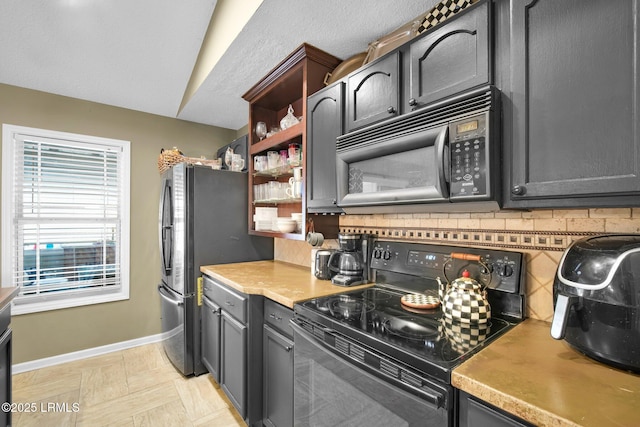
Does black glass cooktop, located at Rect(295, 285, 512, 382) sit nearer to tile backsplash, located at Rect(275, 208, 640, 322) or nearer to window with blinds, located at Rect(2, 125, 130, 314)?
tile backsplash, located at Rect(275, 208, 640, 322)

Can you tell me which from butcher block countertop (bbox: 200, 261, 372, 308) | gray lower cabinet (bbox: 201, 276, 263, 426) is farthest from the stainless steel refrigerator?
gray lower cabinet (bbox: 201, 276, 263, 426)

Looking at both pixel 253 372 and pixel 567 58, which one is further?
pixel 253 372

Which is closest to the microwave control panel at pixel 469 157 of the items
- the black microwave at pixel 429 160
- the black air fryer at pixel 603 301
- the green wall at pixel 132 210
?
the black microwave at pixel 429 160

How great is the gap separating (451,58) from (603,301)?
3.17 ft

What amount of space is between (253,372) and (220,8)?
2.34 metres

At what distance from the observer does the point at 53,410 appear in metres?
1.97

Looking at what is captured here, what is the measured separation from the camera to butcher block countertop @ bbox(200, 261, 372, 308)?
1540 millimetres

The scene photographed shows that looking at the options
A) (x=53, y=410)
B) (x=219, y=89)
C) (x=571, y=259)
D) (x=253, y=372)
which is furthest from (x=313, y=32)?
(x=53, y=410)

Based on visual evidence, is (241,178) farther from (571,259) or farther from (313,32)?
(571,259)

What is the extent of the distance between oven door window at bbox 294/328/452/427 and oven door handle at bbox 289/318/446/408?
10 mm

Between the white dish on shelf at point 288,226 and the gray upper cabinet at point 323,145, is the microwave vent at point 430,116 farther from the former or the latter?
the white dish on shelf at point 288,226

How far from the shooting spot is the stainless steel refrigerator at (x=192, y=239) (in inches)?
90.9

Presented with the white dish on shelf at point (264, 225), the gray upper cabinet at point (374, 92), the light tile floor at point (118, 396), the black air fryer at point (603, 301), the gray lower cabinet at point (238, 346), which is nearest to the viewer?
the black air fryer at point (603, 301)

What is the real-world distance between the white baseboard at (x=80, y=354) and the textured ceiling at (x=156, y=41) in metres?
2.39
